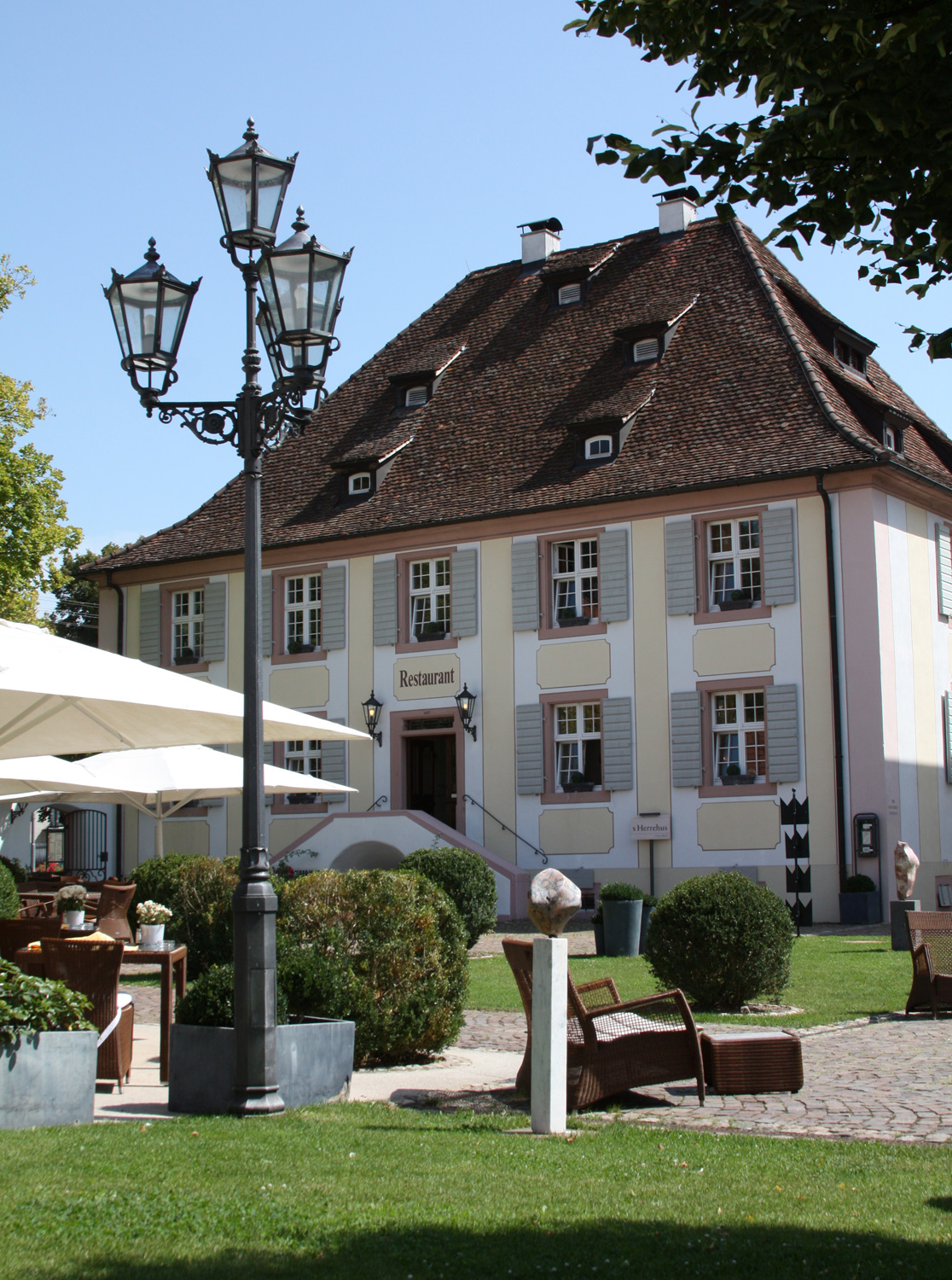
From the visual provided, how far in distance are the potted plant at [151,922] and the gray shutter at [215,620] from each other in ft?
63.2

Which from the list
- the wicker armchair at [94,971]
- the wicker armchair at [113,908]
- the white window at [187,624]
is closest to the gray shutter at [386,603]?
the white window at [187,624]

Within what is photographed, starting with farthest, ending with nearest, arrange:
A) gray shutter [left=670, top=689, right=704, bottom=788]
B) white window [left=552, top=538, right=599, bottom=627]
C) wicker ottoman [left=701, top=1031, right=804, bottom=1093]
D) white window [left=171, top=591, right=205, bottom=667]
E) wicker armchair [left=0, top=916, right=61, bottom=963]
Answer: white window [left=171, top=591, right=205, bottom=667]
white window [left=552, top=538, right=599, bottom=627]
gray shutter [left=670, top=689, right=704, bottom=788]
wicker armchair [left=0, top=916, right=61, bottom=963]
wicker ottoman [left=701, top=1031, right=804, bottom=1093]

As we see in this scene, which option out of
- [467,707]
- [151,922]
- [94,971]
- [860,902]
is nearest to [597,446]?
[467,707]

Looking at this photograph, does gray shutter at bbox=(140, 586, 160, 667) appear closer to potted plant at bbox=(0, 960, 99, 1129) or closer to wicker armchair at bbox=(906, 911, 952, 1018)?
wicker armchair at bbox=(906, 911, 952, 1018)

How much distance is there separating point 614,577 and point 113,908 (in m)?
11.3

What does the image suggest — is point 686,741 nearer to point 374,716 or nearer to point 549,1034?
point 374,716

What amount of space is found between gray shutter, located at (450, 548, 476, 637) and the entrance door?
79.3 inches

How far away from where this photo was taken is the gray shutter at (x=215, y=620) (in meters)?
29.8

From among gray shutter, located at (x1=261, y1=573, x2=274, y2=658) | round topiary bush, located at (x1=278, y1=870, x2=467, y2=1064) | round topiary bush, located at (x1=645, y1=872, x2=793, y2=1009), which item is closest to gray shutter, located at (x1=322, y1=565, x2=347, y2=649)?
gray shutter, located at (x1=261, y1=573, x2=274, y2=658)

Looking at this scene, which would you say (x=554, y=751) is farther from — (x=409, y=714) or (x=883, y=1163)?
(x=883, y=1163)

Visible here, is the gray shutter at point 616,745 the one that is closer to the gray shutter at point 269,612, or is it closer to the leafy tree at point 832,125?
the gray shutter at point 269,612

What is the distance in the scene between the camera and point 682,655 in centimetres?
2458

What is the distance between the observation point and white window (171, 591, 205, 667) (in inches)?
1202

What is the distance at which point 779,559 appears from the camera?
78.3ft
